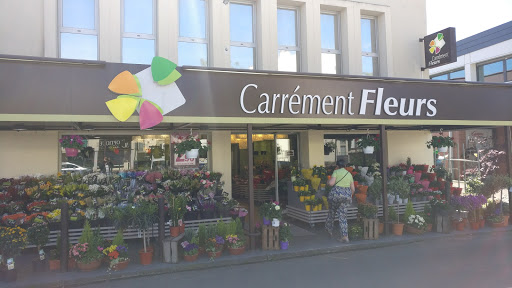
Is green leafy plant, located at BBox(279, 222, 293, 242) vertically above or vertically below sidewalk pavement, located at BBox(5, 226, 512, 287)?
above

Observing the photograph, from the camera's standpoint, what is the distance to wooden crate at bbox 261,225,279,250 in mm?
7062

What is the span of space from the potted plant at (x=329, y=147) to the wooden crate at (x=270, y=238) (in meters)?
4.50

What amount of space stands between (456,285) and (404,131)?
7041 mm

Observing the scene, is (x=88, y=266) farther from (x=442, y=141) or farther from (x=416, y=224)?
(x=442, y=141)

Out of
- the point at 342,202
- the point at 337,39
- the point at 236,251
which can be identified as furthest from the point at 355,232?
the point at 337,39

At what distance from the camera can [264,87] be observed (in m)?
7.16

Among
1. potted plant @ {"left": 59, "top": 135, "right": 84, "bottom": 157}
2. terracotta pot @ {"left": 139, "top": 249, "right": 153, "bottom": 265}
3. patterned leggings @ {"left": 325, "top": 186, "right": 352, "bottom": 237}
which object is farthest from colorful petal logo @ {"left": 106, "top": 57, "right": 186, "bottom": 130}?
patterned leggings @ {"left": 325, "top": 186, "right": 352, "bottom": 237}

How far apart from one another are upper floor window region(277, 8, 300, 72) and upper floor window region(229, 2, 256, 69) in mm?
823

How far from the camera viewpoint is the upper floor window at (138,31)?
8.74 meters

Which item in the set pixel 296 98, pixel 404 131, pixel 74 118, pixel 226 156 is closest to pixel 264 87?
pixel 296 98

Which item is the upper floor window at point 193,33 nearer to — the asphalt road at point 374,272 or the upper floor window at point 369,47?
the upper floor window at point 369,47

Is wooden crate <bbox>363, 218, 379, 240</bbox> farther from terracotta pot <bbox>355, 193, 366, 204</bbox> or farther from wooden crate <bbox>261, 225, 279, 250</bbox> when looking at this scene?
wooden crate <bbox>261, 225, 279, 250</bbox>

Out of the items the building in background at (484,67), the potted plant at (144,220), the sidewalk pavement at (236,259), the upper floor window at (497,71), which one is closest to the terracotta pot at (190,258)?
the sidewalk pavement at (236,259)

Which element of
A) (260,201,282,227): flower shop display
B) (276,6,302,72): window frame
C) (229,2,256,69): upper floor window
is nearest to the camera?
(260,201,282,227): flower shop display
